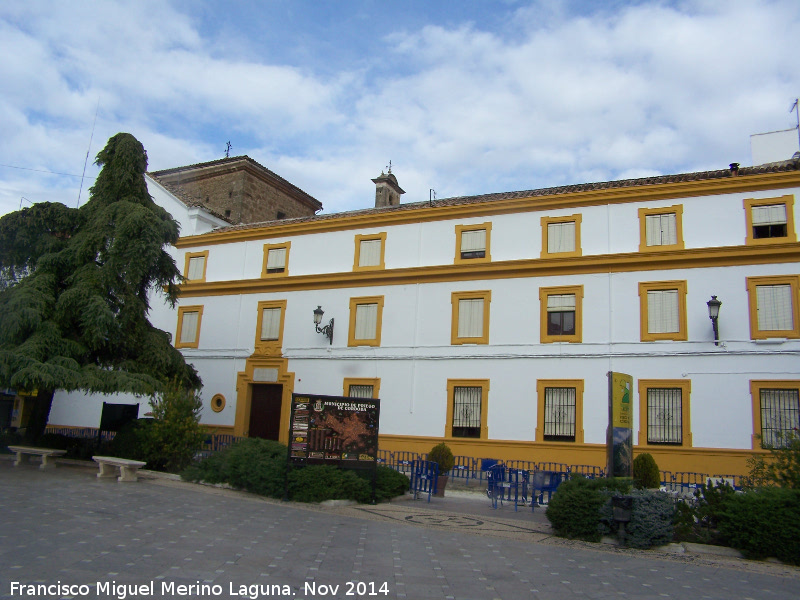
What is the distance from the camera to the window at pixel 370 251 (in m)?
26.1

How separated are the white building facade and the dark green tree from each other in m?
5.83

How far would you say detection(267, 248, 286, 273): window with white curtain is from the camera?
2825 cm

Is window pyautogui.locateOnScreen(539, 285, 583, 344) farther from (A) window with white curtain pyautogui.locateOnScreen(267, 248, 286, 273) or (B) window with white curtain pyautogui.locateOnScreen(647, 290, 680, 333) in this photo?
(A) window with white curtain pyautogui.locateOnScreen(267, 248, 286, 273)

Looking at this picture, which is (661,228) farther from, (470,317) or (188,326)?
(188,326)

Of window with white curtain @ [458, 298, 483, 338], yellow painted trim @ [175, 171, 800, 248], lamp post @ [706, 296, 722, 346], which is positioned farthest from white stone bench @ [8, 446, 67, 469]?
lamp post @ [706, 296, 722, 346]

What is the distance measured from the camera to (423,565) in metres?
9.10

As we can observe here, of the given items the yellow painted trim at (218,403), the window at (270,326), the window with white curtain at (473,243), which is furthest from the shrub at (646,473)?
the yellow painted trim at (218,403)

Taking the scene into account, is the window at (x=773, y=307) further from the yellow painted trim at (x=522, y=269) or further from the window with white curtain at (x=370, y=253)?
the window with white curtain at (x=370, y=253)

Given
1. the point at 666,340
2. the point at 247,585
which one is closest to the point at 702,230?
the point at 666,340

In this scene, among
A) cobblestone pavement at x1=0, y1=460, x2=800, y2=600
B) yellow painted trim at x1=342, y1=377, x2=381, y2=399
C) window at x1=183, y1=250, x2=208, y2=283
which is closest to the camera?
cobblestone pavement at x1=0, y1=460, x2=800, y2=600

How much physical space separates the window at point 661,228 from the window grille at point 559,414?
5.48 metres

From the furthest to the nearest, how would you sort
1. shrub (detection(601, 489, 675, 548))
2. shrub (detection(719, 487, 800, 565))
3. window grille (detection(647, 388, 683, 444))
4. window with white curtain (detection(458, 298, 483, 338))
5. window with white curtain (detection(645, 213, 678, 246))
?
window with white curtain (detection(458, 298, 483, 338)) < window with white curtain (detection(645, 213, 678, 246)) < window grille (detection(647, 388, 683, 444)) < shrub (detection(601, 489, 675, 548)) < shrub (detection(719, 487, 800, 565))

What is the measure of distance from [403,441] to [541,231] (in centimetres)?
905

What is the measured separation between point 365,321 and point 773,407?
14.1m
